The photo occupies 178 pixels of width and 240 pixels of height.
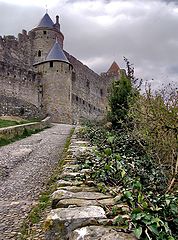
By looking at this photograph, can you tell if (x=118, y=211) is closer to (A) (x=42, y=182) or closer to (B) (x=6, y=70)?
(A) (x=42, y=182)

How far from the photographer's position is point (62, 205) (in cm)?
267

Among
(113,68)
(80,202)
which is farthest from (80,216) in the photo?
(113,68)

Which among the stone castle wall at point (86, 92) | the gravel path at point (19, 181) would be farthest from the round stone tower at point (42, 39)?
the gravel path at point (19, 181)

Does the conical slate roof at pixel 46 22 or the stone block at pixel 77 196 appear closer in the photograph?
the stone block at pixel 77 196

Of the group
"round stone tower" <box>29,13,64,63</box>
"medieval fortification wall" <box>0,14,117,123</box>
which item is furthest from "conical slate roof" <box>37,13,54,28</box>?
"medieval fortification wall" <box>0,14,117,123</box>

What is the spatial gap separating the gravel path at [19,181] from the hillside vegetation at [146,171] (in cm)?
84

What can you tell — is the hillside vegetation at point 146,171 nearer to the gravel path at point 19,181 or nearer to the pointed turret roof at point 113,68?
the gravel path at point 19,181

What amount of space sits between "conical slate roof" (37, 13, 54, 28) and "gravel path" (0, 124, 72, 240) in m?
30.7

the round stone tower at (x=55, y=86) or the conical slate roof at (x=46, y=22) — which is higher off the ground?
the conical slate roof at (x=46, y=22)

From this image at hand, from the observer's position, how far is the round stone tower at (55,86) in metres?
29.4

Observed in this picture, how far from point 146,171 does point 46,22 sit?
117ft

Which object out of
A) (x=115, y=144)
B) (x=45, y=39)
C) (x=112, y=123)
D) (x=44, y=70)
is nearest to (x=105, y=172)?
(x=115, y=144)

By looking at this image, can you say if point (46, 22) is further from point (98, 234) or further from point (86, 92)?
point (98, 234)

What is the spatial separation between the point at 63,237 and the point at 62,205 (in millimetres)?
428
